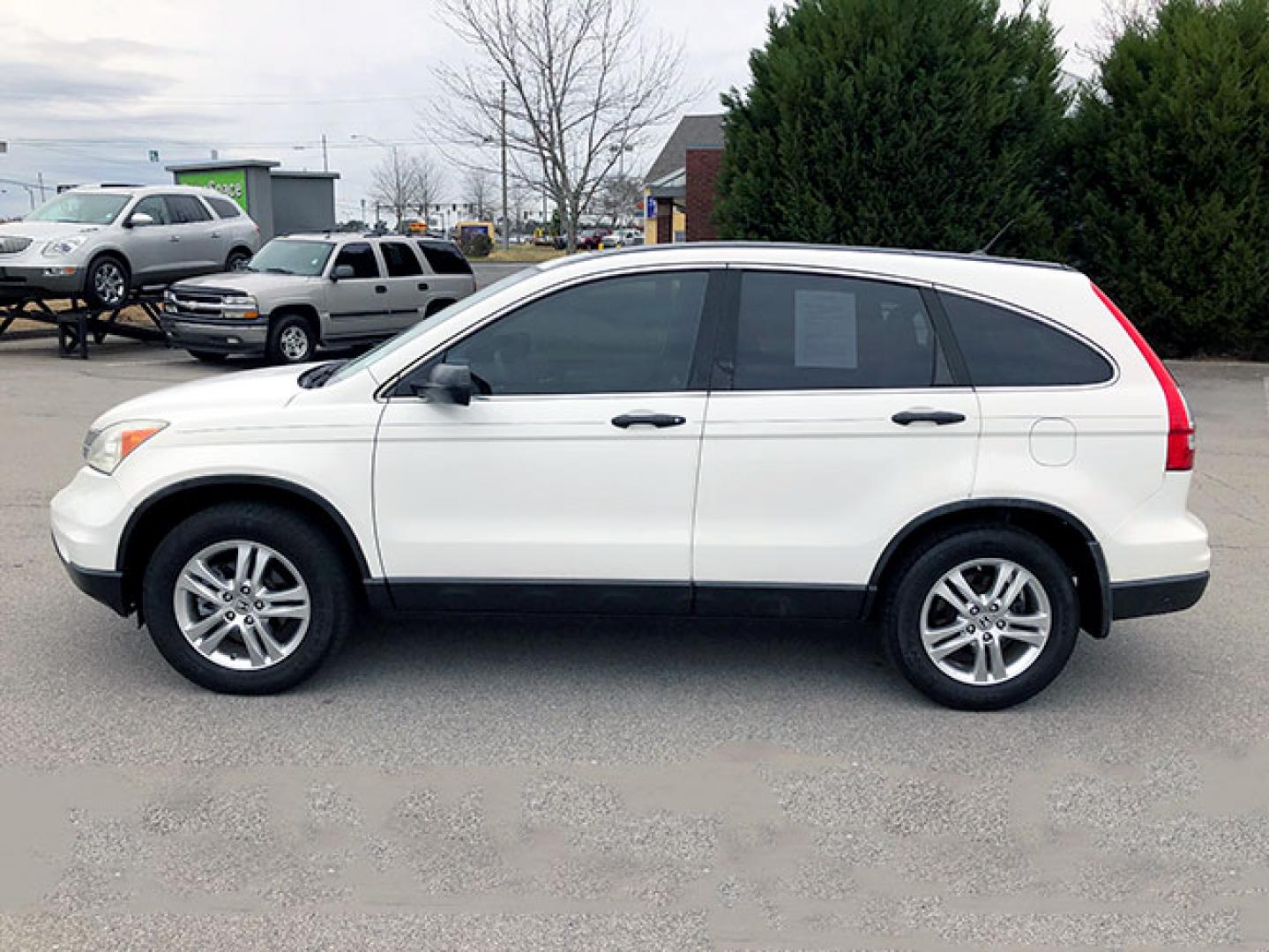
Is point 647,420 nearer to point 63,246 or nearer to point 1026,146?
point 1026,146

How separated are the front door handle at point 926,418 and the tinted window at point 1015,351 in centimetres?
18

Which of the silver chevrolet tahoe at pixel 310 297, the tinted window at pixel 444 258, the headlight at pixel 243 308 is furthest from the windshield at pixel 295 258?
the tinted window at pixel 444 258

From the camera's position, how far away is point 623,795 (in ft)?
12.2

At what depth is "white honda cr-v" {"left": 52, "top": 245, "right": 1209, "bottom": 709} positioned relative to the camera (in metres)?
4.22

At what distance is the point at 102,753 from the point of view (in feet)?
12.9

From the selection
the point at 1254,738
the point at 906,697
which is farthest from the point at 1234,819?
the point at 906,697

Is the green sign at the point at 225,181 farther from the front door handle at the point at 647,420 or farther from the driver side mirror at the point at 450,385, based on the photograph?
the front door handle at the point at 647,420

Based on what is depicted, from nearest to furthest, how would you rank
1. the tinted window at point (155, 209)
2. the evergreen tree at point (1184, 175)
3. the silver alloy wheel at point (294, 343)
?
the evergreen tree at point (1184, 175) → the silver alloy wheel at point (294, 343) → the tinted window at point (155, 209)

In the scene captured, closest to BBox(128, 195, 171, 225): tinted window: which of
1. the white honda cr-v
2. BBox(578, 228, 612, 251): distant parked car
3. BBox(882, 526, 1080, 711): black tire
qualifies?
the white honda cr-v

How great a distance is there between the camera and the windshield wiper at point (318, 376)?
459 cm

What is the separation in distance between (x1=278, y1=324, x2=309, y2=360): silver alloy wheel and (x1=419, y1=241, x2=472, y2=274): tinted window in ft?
8.21

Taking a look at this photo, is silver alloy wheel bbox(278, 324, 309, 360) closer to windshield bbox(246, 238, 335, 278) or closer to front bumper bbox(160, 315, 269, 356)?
front bumper bbox(160, 315, 269, 356)

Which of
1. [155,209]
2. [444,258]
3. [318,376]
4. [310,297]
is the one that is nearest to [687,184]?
[444,258]

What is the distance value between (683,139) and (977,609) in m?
45.0
